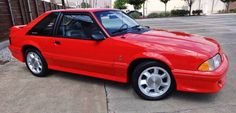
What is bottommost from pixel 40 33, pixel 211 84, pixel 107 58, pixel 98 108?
pixel 98 108

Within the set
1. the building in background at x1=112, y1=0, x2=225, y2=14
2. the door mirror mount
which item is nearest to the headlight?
the door mirror mount

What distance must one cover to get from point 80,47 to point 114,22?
0.78m

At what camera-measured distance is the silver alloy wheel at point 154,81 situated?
11.5ft

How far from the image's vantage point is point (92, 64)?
4051 mm

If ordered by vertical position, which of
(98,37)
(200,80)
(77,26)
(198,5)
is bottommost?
(200,80)

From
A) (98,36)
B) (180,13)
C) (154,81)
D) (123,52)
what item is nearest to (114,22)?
(98,36)

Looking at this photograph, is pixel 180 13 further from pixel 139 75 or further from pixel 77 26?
pixel 139 75

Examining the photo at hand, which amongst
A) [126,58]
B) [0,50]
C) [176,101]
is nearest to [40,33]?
[126,58]

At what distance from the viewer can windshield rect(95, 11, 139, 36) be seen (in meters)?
3.98

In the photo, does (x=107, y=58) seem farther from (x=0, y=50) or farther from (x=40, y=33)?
(x=0, y=50)

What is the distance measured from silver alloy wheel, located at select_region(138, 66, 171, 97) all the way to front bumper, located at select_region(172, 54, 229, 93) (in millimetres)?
200

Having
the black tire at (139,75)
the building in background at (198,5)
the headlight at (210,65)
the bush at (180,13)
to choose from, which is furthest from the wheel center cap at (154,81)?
the building in background at (198,5)

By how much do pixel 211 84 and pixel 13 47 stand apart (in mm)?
4326

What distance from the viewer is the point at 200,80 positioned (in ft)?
10.5
